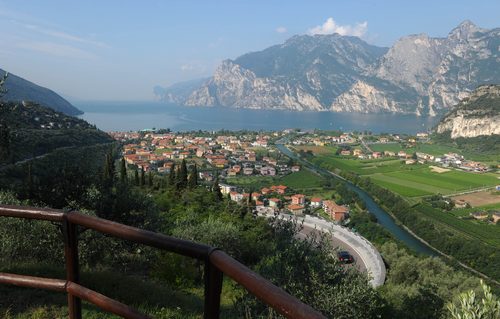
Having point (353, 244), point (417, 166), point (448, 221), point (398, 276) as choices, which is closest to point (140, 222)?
point (398, 276)

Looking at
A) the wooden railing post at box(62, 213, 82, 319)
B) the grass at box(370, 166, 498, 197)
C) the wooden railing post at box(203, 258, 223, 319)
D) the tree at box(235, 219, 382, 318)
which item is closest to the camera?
the wooden railing post at box(203, 258, 223, 319)

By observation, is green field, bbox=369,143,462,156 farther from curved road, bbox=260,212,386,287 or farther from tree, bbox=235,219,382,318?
tree, bbox=235,219,382,318

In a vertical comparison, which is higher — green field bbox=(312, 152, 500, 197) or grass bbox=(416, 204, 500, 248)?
green field bbox=(312, 152, 500, 197)

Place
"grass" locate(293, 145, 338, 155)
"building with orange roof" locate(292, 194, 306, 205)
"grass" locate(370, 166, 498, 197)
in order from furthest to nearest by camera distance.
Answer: "grass" locate(293, 145, 338, 155) < "grass" locate(370, 166, 498, 197) < "building with orange roof" locate(292, 194, 306, 205)

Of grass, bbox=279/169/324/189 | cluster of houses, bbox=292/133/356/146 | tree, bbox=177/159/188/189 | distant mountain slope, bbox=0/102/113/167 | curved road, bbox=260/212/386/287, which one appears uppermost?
distant mountain slope, bbox=0/102/113/167

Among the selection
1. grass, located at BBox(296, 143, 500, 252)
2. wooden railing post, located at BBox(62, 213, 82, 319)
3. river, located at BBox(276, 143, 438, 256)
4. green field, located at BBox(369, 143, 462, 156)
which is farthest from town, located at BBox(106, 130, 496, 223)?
wooden railing post, located at BBox(62, 213, 82, 319)

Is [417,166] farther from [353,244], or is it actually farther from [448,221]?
[353,244]
